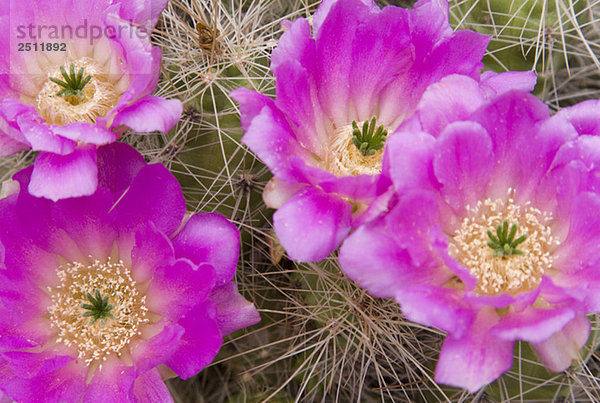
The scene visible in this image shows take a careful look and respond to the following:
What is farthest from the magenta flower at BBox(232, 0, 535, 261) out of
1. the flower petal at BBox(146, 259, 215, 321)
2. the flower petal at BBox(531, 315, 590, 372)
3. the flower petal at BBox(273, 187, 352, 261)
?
the flower petal at BBox(531, 315, 590, 372)

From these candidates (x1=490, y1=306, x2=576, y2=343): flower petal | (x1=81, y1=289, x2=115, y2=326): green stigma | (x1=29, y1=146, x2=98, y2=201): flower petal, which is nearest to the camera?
(x1=490, y1=306, x2=576, y2=343): flower petal

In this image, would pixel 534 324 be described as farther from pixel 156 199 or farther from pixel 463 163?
pixel 156 199

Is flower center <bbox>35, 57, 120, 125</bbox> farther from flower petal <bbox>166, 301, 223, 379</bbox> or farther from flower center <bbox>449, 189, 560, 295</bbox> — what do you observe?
flower center <bbox>449, 189, 560, 295</bbox>

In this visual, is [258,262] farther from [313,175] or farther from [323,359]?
[313,175]

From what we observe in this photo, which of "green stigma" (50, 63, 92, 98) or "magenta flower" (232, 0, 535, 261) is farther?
"green stigma" (50, 63, 92, 98)

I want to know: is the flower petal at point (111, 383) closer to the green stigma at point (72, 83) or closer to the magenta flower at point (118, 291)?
the magenta flower at point (118, 291)

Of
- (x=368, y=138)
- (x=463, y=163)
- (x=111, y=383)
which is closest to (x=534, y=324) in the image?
(x=463, y=163)

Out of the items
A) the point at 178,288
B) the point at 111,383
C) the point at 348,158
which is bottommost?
the point at 111,383
